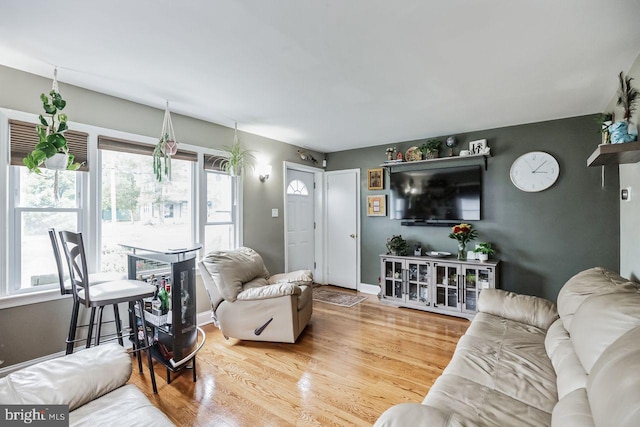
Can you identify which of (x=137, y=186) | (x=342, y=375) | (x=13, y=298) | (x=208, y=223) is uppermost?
(x=137, y=186)

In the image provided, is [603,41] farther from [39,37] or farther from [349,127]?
[39,37]

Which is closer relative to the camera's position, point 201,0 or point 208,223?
point 201,0

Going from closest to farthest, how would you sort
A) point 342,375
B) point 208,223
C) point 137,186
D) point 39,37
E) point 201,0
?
1. point 201,0
2. point 39,37
3. point 342,375
4. point 137,186
5. point 208,223

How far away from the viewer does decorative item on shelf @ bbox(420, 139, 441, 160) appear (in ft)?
13.6

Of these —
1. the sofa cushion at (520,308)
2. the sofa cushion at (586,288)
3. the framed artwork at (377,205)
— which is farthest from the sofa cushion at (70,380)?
the framed artwork at (377,205)

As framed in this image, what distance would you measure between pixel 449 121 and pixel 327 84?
1.82 meters

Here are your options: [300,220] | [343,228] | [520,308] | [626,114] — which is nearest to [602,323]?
[520,308]

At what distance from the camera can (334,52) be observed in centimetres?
201

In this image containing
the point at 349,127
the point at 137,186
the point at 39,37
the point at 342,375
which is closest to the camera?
the point at 39,37

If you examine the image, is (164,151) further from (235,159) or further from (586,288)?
(586,288)

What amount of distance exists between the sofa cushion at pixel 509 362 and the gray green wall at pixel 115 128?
2850 millimetres

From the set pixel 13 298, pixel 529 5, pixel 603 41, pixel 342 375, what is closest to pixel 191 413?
pixel 342 375

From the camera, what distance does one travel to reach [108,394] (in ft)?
4.21

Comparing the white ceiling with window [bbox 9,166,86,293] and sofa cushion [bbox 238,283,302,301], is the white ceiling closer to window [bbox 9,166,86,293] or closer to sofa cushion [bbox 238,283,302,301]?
window [bbox 9,166,86,293]
